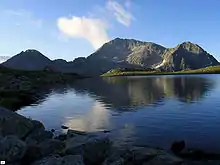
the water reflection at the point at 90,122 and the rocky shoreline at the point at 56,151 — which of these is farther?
the water reflection at the point at 90,122

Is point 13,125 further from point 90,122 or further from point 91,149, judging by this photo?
point 90,122

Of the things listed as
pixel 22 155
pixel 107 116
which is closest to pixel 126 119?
pixel 107 116

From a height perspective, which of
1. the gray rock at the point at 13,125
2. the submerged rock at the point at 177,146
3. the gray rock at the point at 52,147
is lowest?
the submerged rock at the point at 177,146

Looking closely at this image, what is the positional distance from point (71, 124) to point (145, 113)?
1768cm

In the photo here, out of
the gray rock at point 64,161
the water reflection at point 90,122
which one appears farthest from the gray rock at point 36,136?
the water reflection at point 90,122

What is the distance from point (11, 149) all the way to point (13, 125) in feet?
27.3

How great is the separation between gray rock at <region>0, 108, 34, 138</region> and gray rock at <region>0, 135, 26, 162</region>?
5.69 metres

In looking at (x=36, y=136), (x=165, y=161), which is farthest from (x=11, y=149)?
(x=165, y=161)

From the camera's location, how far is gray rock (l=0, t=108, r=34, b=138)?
31.6m

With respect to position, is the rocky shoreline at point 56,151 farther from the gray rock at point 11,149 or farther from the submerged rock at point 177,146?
the submerged rock at point 177,146

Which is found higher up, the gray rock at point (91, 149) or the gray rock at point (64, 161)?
the gray rock at point (64, 161)

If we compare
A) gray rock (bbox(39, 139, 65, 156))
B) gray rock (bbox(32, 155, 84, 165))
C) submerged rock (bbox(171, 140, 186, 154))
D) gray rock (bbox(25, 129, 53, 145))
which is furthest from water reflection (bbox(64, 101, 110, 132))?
gray rock (bbox(32, 155, 84, 165))

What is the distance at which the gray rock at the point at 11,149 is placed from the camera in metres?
24.0

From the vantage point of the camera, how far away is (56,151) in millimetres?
29422
